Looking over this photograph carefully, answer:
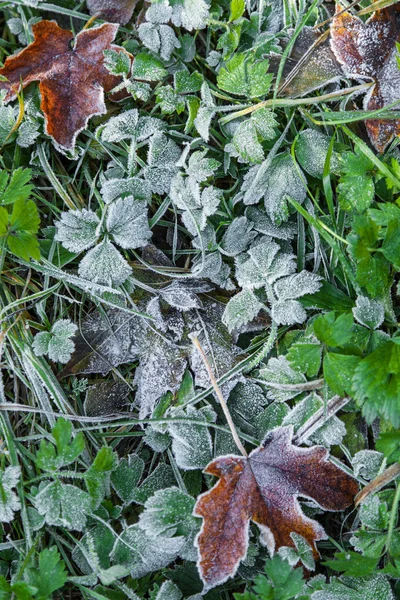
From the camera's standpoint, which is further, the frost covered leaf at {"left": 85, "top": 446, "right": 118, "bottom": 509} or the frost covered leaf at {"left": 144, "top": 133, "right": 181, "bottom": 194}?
the frost covered leaf at {"left": 144, "top": 133, "right": 181, "bottom": 194}

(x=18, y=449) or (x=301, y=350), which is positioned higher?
(x=301, y=350)

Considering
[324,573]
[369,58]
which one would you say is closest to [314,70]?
[369,58]

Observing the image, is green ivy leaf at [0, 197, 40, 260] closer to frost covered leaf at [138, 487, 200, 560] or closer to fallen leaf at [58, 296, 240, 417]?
fallen leaf at [58, 296, 240, 417]

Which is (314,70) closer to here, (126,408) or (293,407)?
(293,407)

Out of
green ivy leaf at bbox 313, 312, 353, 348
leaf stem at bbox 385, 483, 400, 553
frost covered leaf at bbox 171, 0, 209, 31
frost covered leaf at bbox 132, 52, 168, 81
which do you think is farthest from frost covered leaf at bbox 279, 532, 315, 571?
frost covered leaf at bbox 171, 0, 209, 31

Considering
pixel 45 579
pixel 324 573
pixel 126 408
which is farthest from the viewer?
pixel 126 408

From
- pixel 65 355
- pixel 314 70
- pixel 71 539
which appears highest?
pixel 314 70

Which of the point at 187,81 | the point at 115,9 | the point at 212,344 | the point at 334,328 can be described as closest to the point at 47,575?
the point at 212,344
